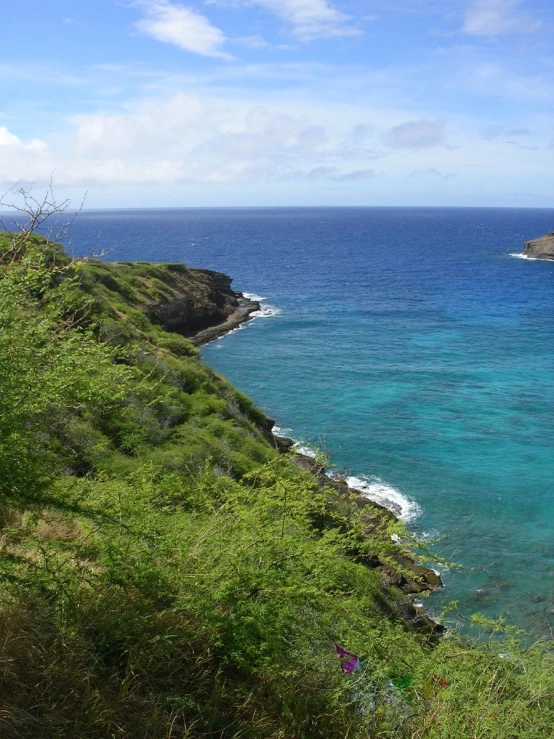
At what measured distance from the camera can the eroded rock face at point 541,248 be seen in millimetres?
118938

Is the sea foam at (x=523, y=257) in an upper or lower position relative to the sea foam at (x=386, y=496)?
upper

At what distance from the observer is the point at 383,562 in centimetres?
2139

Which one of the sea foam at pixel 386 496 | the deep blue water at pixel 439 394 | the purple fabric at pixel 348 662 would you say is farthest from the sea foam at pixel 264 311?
the purple fabric at pixel 348 662

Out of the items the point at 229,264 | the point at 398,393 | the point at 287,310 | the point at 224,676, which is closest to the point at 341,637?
the point at 224,676

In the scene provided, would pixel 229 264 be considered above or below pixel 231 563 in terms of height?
above

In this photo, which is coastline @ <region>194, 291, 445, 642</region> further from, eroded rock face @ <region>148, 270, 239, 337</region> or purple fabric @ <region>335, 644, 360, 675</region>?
eroded rock face @ <region>148, 270, 239, 337</region>

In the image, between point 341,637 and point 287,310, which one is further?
point 287,310

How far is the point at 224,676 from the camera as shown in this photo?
8633 millimetres

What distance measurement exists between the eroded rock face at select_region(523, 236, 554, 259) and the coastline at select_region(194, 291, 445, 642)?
102m

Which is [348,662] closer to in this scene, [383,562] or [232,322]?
[383,562]

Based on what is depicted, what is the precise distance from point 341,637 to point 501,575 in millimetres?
17042

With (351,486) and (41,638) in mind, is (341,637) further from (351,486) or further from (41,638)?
(351,486)

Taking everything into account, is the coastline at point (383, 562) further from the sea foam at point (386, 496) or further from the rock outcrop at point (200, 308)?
the rock outcrop at point (200, 308)

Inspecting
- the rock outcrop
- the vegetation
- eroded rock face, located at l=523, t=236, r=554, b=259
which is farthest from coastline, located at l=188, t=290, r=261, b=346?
eroded rock face, located at l=523, t=236, r=554, b=259
